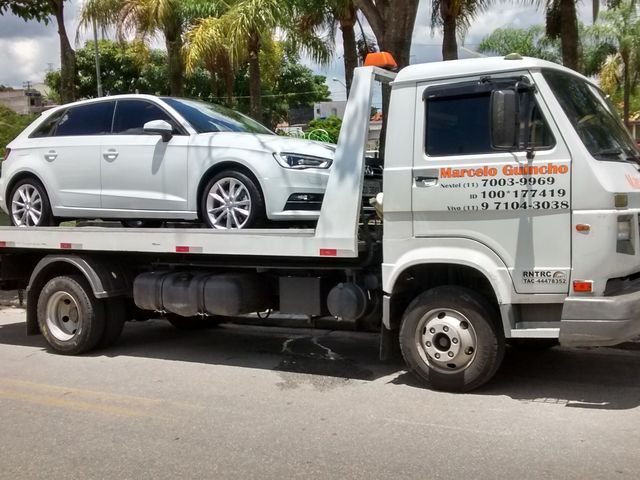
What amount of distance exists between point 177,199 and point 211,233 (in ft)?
2.30

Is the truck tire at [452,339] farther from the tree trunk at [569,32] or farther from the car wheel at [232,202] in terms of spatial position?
the tree trunk at [569,32]

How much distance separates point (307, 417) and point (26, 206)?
462 centimetres

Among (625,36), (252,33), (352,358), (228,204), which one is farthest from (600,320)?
(625,36)

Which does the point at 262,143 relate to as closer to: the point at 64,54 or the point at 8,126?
the point at 64,54

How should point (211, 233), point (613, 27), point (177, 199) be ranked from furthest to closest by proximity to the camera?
point (613, 27), point (177, 199), point (211, 233)

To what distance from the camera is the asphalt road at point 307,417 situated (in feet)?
14.9

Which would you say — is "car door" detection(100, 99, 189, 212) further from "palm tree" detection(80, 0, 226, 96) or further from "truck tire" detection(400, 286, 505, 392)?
"palm tree" detection(80, 0, 226, 96)

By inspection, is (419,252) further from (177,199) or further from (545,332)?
(177,199)

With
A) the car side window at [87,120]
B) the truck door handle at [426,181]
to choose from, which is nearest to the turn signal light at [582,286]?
the truck door handle at [426,181]

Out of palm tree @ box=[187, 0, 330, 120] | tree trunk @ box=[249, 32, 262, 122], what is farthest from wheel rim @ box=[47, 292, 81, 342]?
tree trunk @ box=[249, 32, 262, 122]

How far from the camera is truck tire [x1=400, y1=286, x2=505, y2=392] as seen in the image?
571 cm

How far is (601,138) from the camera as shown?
18.4 feet

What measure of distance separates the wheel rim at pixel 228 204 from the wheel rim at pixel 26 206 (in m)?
2.40

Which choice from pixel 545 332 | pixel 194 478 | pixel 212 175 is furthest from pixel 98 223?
pixel 545 332
